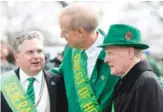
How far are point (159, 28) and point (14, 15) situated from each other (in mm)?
6660

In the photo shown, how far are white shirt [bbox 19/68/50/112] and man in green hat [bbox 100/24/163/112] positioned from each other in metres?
0.95

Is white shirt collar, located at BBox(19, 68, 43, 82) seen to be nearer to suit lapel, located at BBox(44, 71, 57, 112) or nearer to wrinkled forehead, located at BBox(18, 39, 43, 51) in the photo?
suit lapel, located at BBox(44, 71, 57, 112)

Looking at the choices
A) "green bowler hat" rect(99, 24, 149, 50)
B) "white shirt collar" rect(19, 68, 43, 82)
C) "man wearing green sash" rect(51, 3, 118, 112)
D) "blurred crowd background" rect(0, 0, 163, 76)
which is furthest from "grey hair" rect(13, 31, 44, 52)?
"blurred crowd background" rect(0, 0, 163, 76)

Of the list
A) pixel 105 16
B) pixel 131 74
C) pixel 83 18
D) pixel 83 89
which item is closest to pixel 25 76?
pixel 83 89

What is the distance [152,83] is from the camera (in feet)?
14.7

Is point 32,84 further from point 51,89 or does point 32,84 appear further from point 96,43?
point 96,43

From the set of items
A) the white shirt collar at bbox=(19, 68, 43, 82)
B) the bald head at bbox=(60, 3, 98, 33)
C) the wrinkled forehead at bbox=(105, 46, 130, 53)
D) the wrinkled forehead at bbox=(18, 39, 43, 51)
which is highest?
the bald head at bbox=(60, 3, 98, 33)

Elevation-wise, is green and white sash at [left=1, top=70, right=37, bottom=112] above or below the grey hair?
below

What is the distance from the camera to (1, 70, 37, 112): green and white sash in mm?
5703

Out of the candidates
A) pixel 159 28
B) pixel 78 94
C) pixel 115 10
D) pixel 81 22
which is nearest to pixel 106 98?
pixel 78 94

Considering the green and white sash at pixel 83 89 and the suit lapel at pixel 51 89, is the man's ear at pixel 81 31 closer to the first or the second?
the green and white sash at pixel 83 89

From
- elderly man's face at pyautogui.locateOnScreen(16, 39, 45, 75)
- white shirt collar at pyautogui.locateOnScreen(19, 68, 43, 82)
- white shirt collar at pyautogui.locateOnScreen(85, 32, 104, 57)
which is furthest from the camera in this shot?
white shirt collar at pyautogui.locateOnScreen(19, 68, 43, 82)

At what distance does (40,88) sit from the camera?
222 inches

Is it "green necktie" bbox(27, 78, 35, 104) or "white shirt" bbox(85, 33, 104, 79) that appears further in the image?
→ "green necktie" bbox(27, 78, 35, 104)
